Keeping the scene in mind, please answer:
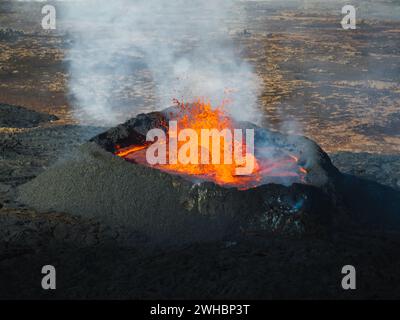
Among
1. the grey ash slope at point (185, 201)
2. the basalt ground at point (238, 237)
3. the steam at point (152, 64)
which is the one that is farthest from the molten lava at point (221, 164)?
the steam at point (152, 64)

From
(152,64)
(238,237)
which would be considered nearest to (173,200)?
(238,237)

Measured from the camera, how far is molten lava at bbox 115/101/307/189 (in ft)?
26.0

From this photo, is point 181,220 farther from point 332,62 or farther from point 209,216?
point 332,62

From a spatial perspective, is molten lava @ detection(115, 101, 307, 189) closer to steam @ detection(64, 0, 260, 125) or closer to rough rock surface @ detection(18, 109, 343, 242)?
rough rock surface @ detection(18, 109, 343, 242)

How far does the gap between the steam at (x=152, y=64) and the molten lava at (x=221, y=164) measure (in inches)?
196

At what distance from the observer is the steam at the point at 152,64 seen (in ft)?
52.9

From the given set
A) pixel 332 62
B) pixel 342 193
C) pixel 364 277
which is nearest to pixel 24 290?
pixel 364 277

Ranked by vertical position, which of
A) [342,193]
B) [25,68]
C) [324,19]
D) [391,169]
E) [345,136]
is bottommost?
[342,193]

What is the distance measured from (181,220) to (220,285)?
1.38m

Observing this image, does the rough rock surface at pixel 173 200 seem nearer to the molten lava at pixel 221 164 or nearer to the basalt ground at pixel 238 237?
the basalt ground at pixel 238 237

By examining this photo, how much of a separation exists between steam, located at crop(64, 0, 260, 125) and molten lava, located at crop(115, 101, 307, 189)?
499cm

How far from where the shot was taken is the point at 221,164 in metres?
8.11

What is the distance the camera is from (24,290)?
6.19 metres

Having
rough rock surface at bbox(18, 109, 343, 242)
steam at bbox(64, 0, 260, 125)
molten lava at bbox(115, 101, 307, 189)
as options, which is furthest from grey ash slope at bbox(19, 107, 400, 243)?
steam at bbox(64, 0, 260, 125)
